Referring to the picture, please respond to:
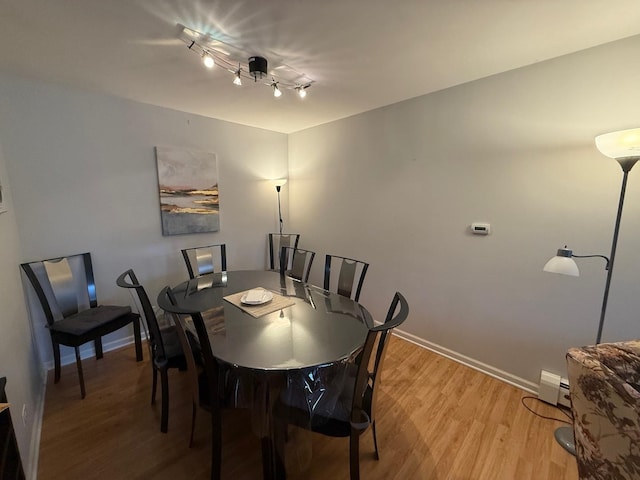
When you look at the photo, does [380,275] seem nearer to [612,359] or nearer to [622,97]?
[612,359]

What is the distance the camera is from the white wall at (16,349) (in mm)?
1302

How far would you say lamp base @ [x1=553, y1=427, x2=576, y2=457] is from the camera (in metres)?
1.57

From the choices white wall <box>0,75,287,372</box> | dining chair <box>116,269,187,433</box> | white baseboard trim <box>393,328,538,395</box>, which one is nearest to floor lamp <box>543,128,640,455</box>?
white baseboard trim <box>393,328,538,395</box>

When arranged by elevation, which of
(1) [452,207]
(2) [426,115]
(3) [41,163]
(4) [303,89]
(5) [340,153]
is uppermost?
(4) [303,89]

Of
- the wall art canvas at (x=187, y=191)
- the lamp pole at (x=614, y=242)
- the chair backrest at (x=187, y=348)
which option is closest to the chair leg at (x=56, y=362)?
the wall art canvas at (x=187, y=191)

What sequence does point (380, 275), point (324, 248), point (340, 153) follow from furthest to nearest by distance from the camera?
point (324, 248) < point (340, 153) < point (380, 275)

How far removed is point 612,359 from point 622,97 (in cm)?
155

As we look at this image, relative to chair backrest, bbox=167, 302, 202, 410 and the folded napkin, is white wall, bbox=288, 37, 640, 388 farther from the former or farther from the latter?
chair backrest, bbox=167, 302, 202, 410

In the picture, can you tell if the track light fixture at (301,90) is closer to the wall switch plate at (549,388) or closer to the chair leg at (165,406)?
the chair leg at (165,406)

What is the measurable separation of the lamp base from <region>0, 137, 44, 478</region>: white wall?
294cm

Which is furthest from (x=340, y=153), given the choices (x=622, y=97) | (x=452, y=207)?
(x=622, y=97)

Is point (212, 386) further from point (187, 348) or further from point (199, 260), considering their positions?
point (199, 260)

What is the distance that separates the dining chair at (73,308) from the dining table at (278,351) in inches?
32.5

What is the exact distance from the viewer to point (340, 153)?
10.5 ft
